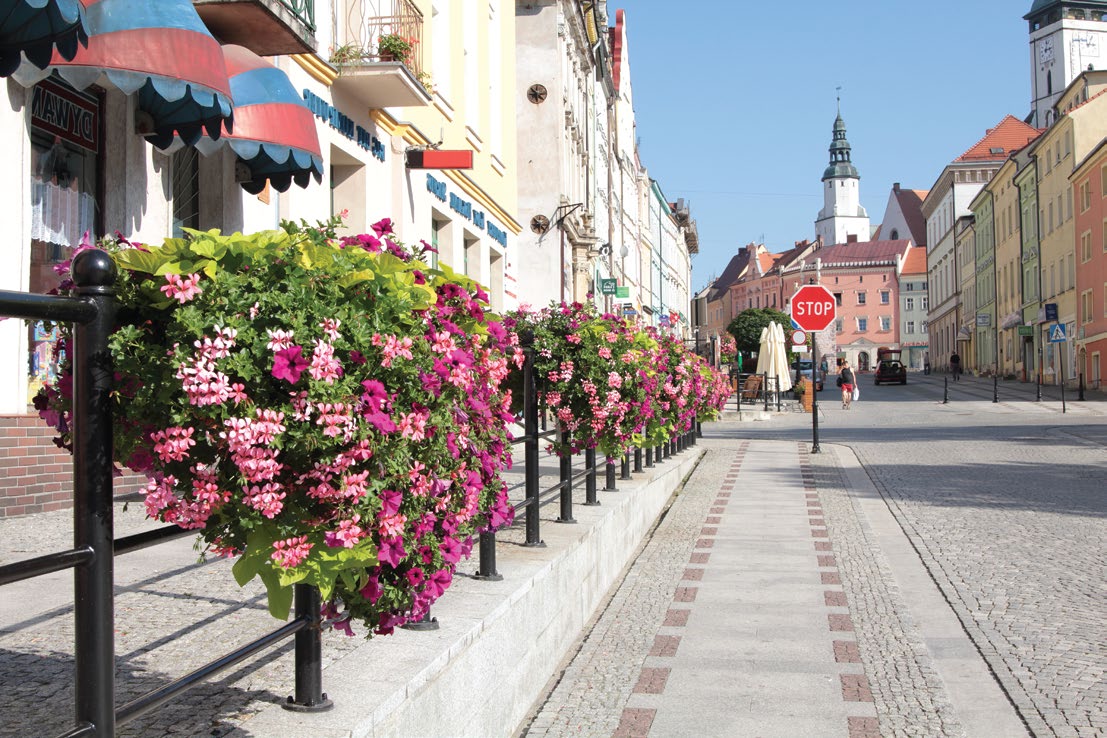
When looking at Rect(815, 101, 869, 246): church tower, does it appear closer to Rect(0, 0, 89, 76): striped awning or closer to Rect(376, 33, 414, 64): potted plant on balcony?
Rect(376, 33, 414, 64): potted plant on balcony

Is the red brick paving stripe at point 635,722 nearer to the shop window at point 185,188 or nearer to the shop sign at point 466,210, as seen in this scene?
the shop window at point 185,188

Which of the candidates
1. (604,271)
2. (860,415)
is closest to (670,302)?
(604,271)

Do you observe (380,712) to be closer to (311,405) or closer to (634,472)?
(311,405)

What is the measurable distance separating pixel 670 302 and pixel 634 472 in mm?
85988

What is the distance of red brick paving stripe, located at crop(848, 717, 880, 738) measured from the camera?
4.66 meters

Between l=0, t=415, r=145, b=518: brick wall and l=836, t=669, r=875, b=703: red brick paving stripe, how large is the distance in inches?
200

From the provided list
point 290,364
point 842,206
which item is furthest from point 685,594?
point 842,206

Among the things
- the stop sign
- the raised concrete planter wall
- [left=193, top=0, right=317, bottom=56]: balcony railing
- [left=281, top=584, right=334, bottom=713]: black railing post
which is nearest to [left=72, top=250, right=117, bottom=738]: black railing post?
the raised concrete planter wall

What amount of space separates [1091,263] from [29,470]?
161ft

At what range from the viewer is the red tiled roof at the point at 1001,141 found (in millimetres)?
90000

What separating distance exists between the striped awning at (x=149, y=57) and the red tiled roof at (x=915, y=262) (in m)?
131

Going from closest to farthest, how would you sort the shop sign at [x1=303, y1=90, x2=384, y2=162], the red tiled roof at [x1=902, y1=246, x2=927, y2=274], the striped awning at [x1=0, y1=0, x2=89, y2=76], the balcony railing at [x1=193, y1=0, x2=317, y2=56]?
1. the striped awning at [x1=0, y1=0, x2=89, y2=76]
2. the balcony railing at [x1=193, y1=0, x2=317, y2=56]
3. the shop sign at [x1=303, y1=90, x2=384, y2=162]
4. the red tiled roof at [x1=902, y1=246, x2=927, y2=274]

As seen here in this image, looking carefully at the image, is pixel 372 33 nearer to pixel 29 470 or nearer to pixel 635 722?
pixel 29 470

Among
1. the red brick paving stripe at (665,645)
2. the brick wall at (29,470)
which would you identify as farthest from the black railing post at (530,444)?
the brick wall at (29,470)
